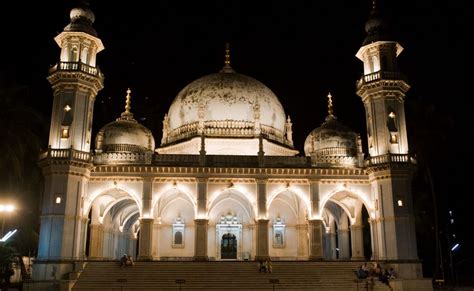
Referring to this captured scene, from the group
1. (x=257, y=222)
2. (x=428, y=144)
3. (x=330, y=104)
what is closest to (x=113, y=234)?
(x=257, y=222)

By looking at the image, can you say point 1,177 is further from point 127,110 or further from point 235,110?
point 235,110

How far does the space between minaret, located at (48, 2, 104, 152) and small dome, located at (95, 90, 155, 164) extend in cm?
210

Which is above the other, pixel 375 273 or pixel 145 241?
pixel 145 241

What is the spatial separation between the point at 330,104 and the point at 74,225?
24.1m

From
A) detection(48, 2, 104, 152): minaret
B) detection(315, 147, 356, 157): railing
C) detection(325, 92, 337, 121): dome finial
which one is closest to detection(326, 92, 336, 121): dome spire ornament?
detection(325, 92, 337, 121): dome finial

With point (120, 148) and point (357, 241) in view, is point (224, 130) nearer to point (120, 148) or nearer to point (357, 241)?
point (120, 148)

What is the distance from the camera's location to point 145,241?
3519 cm

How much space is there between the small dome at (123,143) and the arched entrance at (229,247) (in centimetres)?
920

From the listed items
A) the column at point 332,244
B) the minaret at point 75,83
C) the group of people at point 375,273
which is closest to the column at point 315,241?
the group of people at point 375,273

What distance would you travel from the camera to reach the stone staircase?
3069 cm

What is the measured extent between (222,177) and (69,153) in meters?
10.5

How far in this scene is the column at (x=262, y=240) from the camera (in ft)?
116

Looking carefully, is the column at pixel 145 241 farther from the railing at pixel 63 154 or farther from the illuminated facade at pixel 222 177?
the railing at pixel 63 154

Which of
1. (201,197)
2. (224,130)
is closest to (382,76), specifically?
(224,130)
